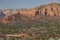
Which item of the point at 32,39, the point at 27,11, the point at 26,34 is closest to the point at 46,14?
the point at 27,11

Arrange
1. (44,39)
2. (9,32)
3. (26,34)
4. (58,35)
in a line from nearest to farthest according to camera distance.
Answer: (44,39) < (58,35) < (26,34) < (9,32)

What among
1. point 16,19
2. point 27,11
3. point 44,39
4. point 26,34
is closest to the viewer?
point 44,39

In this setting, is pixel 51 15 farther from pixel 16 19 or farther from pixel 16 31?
pixel 16 31

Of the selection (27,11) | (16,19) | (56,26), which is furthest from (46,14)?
(56,26)

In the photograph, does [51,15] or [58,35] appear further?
[51,15]

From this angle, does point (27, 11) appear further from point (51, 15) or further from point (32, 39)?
point (32, 39)

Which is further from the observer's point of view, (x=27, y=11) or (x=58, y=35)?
(x=27, y=11)

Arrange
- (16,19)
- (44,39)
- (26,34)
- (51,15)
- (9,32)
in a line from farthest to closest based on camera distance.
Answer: (51,15) → (16,19) → (9,32) → (26,34) → (44,39)

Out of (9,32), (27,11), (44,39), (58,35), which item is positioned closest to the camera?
(44,39)
